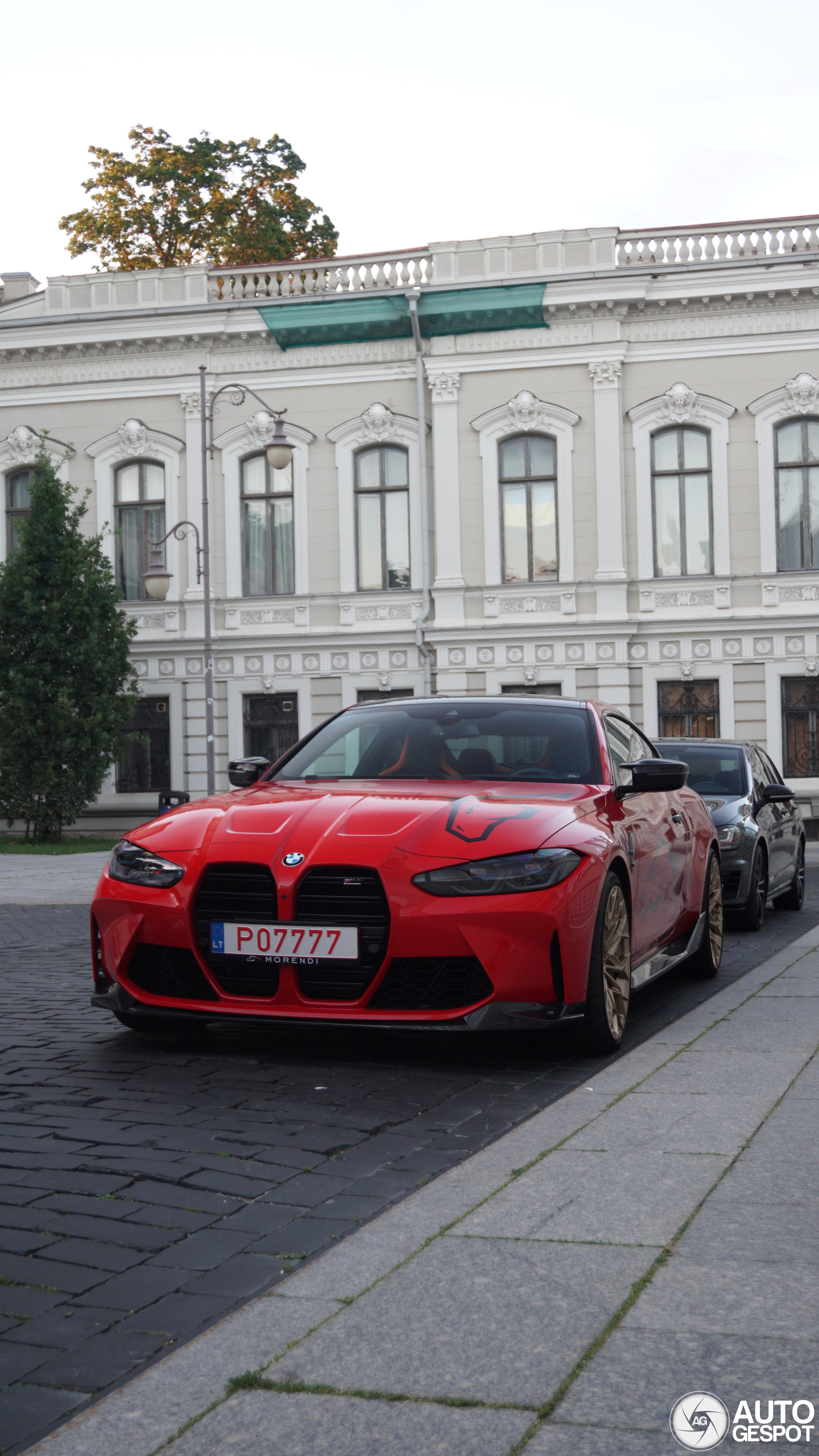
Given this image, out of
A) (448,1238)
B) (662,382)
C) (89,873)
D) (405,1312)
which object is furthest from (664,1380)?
(662,382)

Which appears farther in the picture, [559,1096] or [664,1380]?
[559,1096]

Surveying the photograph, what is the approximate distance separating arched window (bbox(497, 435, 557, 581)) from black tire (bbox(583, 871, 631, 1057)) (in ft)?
72.8

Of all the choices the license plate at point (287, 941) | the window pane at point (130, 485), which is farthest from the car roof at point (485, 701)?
the window pane at point (130, 485)

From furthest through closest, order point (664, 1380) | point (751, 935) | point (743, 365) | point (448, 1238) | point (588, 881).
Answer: point (743, 365)
point (751, 935)
point (588, 881)
point (448, 1238)
point (664, 1380)

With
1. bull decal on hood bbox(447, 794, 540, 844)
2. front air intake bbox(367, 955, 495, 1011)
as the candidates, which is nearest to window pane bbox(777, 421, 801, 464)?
bull decal on hood bbox(447, 794, 540, 844)

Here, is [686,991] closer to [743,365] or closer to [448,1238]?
[448,1238]

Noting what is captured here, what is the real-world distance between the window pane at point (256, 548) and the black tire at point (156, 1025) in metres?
23.2

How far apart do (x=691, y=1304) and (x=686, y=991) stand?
17.7 feet

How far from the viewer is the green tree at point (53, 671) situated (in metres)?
26.9

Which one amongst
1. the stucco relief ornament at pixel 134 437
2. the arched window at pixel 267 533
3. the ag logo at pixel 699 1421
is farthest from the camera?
the stucco relief ornament at pixel 134 437

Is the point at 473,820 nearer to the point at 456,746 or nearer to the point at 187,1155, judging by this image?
the point at 456,746

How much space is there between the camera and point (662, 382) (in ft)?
92.1

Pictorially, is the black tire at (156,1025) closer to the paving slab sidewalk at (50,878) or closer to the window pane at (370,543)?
the paving slab sidewalk at (50,878)

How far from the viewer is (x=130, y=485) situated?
99.8 feet
